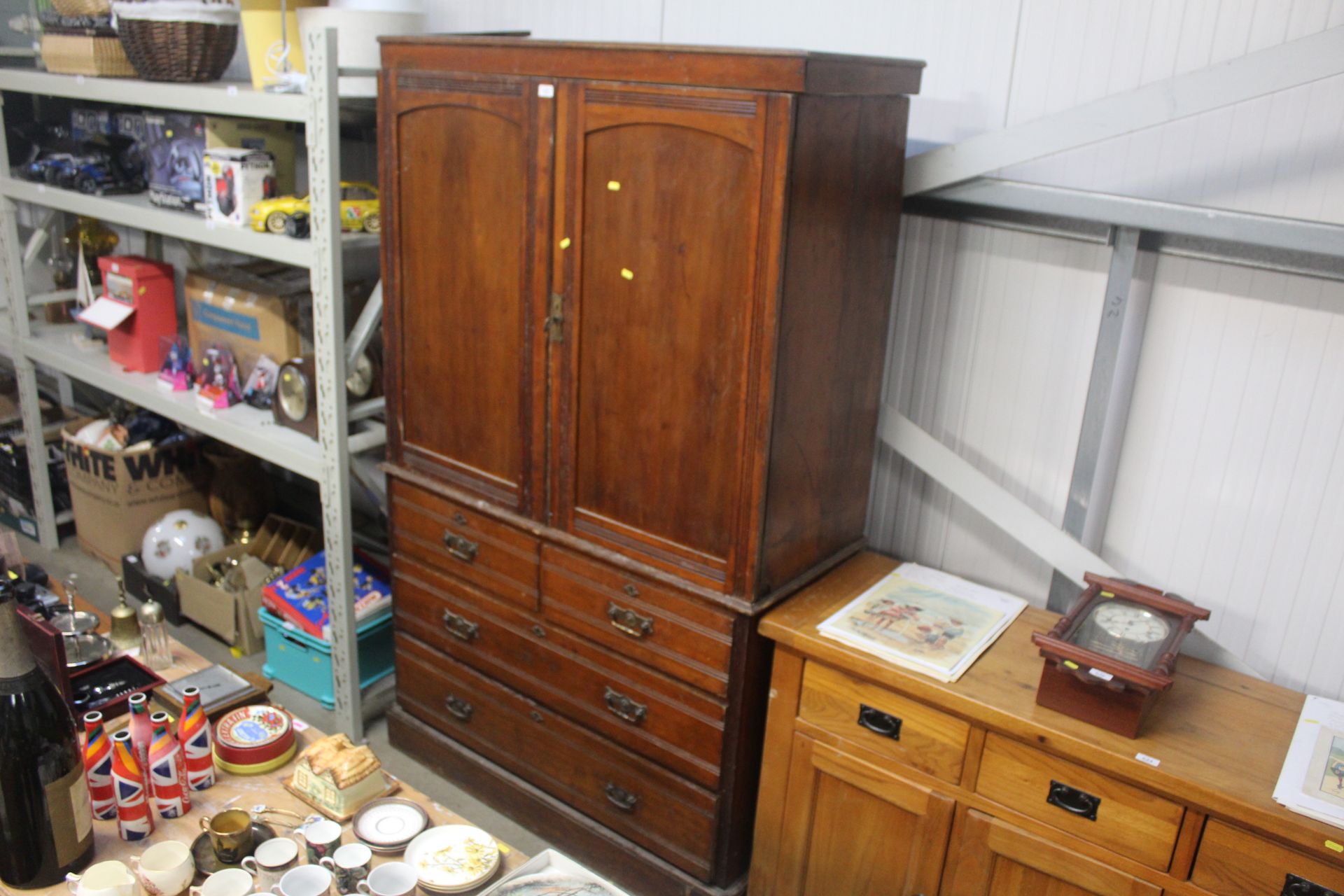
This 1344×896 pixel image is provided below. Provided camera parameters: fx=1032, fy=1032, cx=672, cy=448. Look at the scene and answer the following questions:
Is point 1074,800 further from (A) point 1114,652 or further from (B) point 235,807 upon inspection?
(B) point 235,807

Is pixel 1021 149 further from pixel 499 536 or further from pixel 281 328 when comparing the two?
pixel 281 328

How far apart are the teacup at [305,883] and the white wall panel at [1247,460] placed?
1.66 meters

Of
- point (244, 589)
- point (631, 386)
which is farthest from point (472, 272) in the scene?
point (244, 589)

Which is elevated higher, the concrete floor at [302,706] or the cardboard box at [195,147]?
the cardboard box at [195,147]

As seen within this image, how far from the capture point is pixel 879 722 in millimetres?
1968

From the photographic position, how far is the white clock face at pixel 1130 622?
1.82m

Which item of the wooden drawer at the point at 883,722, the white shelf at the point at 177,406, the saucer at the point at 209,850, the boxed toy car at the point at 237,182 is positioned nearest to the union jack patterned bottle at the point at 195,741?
the saucer at the point at 209,850

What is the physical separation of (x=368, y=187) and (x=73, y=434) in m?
1.68

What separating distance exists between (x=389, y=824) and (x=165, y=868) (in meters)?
0.34

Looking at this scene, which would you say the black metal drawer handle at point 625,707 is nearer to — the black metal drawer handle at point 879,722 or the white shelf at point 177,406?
the black metal drawer handle at point 879,722

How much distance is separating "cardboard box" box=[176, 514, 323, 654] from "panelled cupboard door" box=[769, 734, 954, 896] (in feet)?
6.26

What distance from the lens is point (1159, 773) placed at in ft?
5.41

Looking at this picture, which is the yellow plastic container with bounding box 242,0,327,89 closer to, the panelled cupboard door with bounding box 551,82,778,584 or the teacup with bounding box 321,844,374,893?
the panelled cupboard door with bounding box 551,82,778,584

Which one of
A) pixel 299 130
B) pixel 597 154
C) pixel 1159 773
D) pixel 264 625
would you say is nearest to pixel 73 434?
pixel 264 625
